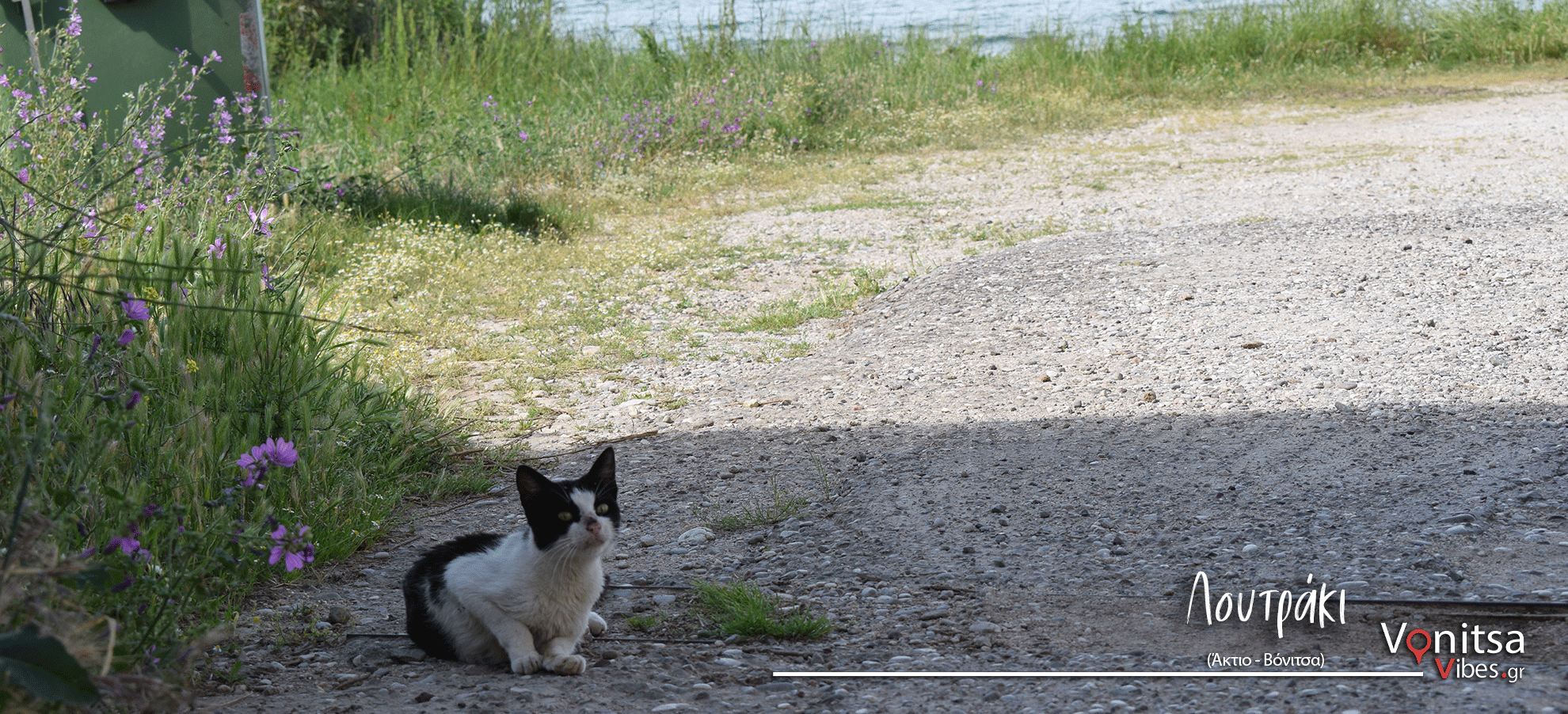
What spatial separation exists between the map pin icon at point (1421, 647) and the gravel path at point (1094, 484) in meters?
0.04

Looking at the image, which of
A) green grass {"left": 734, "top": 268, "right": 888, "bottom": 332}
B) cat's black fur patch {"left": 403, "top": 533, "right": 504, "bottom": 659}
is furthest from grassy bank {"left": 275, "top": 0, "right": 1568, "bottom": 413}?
cat's black fur patch {"left": 403, "top": 533, "right": 504, "bottom": 659}

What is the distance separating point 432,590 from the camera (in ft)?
8.45

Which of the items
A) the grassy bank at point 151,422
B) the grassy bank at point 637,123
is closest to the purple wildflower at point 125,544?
the grassy bank at point 151,422

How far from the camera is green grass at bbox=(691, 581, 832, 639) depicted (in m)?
2.70

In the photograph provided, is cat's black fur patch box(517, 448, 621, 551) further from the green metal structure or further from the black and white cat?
the green metal structure

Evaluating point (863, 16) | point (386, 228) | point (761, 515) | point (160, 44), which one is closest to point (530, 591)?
point (761, 515)

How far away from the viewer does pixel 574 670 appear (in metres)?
2.48

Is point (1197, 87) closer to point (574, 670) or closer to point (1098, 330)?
point (1098, 330)

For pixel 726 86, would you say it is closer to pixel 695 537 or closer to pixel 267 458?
pixel 695 537

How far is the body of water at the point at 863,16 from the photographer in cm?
1367

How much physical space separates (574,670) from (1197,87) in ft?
41.3

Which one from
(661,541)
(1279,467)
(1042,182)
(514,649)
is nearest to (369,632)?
(514,649)

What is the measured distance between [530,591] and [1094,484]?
6.18ft

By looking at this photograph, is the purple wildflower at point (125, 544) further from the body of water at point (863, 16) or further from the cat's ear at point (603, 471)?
the body of water at point (863, 16)
